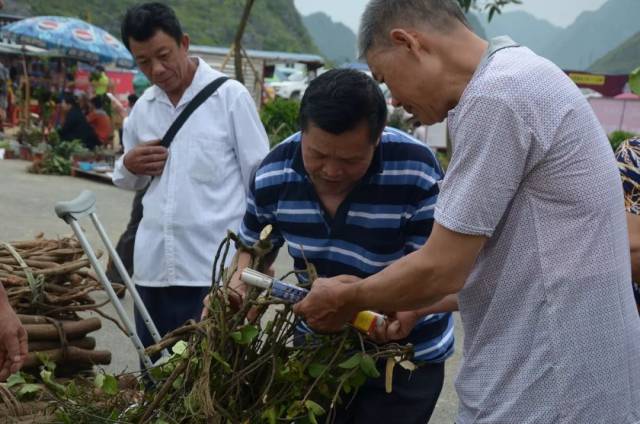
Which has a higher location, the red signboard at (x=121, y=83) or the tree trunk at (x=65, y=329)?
the tree trunk at (x=65, y=329)

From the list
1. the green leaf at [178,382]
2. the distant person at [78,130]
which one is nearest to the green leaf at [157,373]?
the green leaf at [178,382]

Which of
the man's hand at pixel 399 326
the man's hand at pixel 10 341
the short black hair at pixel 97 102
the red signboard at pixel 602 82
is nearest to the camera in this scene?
the man's hand at pixel 399 326

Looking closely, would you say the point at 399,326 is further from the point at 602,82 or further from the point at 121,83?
the point at 121,83

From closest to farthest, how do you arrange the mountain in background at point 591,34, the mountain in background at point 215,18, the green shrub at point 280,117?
the green shrub at point 280,117
the mountain in background at point 215,18
the mountain in background at point 591,34

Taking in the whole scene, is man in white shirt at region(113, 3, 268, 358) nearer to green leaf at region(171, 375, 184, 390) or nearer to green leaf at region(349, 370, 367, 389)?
green leaf at region(171, 375, 184, 390)

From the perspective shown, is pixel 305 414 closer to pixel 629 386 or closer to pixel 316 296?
pixel 316 296

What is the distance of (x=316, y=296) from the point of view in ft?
6.43

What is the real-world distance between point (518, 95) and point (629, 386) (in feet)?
2.34

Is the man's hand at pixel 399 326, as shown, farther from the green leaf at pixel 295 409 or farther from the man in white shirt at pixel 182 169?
the man in white shirt at pixel 182 169

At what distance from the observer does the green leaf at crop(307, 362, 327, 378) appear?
208 cm

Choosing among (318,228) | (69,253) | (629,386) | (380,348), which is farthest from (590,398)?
(69,253)

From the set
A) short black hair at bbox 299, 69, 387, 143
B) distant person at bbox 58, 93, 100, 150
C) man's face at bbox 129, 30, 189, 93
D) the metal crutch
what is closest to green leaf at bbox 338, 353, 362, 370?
short black hair at bbox 299, 69, 387, 143

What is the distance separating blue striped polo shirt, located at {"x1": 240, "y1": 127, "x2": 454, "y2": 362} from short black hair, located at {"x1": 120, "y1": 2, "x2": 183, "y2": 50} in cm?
133

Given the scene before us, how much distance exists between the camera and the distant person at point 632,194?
7.65 feet
